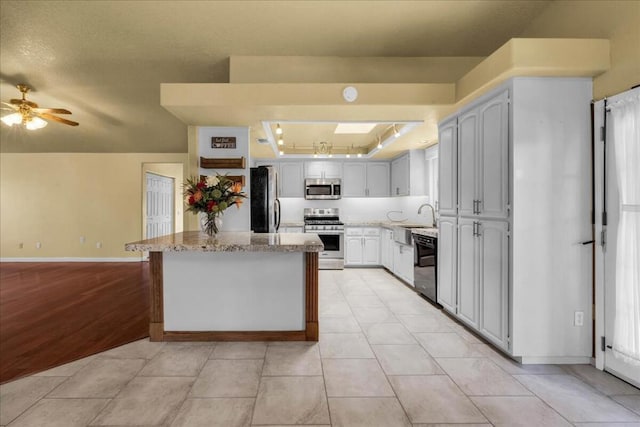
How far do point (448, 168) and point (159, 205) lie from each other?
21.7ft

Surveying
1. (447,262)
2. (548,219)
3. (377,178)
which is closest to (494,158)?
(548,219)

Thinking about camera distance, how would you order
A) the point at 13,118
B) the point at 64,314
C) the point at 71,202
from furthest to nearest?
the point at 71,202
the point at 13,118
the point at 64,314

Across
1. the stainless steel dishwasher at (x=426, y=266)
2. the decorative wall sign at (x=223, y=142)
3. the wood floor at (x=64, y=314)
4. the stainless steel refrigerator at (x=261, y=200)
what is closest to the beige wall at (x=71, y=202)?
the wood floor at (x=64, y=314)

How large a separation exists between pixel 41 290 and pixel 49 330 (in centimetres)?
200

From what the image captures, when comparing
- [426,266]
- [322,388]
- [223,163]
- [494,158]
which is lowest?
[322,388]

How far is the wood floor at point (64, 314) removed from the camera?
2742 millimetres

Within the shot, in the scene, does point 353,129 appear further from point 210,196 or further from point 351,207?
point 210,196

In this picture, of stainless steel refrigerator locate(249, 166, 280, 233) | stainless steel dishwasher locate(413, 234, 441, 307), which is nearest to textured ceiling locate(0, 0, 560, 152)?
stainless steel refrigerator locate(249, 166, 280, 233)

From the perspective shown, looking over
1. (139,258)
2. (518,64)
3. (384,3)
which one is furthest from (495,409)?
(139,258)

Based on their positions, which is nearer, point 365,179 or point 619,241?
point 619,241

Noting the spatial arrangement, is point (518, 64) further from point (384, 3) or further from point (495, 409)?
point (495, 409)

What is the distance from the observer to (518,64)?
2420 millimetres

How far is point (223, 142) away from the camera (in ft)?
13.9

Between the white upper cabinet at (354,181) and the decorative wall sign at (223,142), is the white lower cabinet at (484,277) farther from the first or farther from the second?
the white upper cabinet at (354,181)
